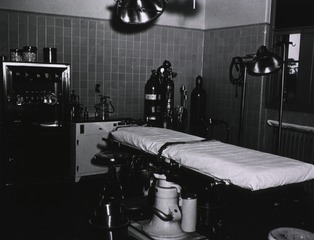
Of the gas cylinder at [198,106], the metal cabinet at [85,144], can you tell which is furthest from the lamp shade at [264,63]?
the metal cabinet at [85,144]

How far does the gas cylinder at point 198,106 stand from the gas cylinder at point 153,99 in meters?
0.87

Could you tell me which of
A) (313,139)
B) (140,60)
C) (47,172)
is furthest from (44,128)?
(313,139)

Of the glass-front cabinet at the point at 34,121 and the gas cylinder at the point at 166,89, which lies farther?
the gas cylinder at the point at 166,89

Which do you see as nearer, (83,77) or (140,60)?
(83,77)

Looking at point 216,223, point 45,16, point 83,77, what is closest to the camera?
point 216,223

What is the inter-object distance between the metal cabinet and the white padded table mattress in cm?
164

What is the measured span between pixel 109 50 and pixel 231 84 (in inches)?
84.2

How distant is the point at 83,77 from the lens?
589 centimetres

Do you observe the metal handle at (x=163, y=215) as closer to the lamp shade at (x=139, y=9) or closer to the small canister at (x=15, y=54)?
the lamp shade at (x=139, y=9)

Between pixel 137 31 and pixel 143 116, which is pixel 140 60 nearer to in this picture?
pixel 137 31

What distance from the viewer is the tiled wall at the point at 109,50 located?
17.8 feet

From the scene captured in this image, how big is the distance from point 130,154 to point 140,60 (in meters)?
2.45

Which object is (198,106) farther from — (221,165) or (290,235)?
(290,235)

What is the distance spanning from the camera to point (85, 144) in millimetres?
5355
